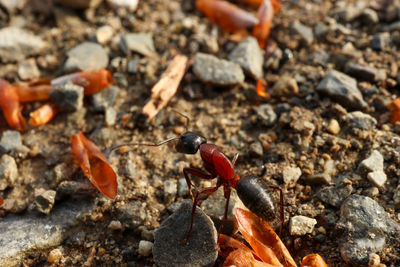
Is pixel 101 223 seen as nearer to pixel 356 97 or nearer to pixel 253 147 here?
pixel 253 147

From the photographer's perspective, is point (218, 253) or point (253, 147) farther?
point (253, 147)

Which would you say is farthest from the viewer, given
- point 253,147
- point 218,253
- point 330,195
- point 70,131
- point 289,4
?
point 289,4

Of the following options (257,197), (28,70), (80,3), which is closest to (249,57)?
(257,197)

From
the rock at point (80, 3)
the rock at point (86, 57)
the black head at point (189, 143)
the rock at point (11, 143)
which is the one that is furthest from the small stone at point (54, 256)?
the rock at point (80, 3)

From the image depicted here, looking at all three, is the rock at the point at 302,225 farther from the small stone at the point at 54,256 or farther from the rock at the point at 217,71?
the small stone at the point at 54,256

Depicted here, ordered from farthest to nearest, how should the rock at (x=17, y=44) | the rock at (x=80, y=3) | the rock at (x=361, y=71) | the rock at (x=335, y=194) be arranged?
the rock at (x=80, y=3) < the rock at (x=17, y=44) < the rock at (x=361, y=71) < the rock at (x=335, y=194)

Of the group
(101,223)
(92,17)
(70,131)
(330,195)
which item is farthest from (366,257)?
(92,17)

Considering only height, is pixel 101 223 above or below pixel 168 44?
below
